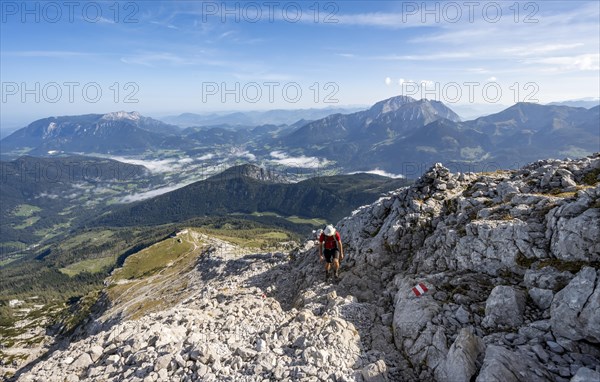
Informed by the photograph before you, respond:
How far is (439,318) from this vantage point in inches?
674

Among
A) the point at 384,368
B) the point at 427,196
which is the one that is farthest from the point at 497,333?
the point at 427,196

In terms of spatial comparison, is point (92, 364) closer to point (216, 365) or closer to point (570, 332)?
point (216, 365)

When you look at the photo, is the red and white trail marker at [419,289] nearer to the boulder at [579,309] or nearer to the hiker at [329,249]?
the boulder at [579,309]

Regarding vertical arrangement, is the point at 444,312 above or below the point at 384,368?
above

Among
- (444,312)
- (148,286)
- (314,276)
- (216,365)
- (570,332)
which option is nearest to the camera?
(570,332)

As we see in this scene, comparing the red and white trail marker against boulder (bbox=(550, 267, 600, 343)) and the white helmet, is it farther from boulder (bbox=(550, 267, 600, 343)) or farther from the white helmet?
the white helmet

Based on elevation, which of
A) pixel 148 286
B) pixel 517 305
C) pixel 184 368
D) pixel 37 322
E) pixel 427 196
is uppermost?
pixel 427 196

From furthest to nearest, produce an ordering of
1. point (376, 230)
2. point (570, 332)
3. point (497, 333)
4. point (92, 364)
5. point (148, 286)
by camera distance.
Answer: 1. point (148, 286)
2. point (376, 230)
3. point (92, 364)
4. point (497, 333)
5. point (570, 332)

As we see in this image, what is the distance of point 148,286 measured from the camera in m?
140

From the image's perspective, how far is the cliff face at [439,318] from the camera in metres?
13.3

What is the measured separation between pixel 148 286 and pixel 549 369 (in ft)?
499

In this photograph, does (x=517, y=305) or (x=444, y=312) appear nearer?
(x=517, y=305)

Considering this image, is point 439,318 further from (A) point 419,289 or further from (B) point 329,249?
(B) point 329,249

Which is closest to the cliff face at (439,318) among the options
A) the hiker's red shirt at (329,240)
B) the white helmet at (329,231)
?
the hiker's red shirt at (329,240)
